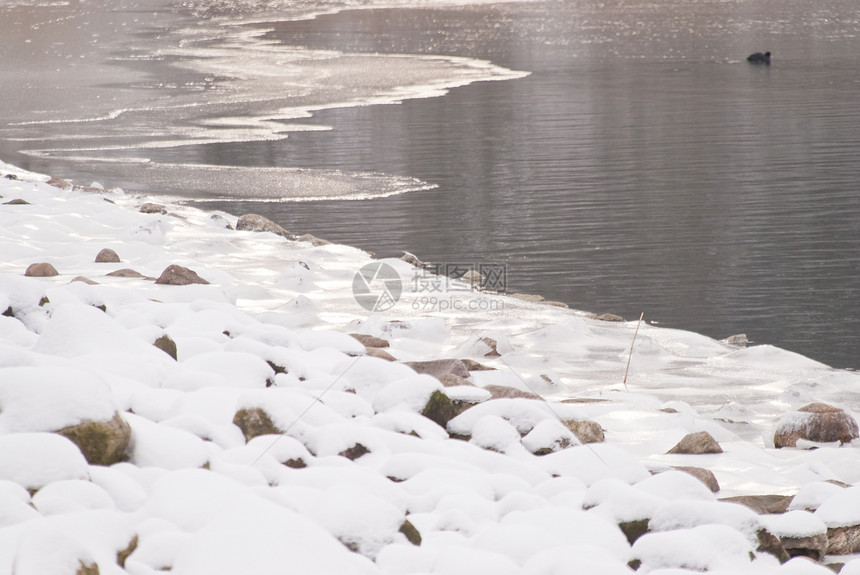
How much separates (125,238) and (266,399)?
5964 mm

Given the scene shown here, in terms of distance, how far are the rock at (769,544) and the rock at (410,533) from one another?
4.64 ft

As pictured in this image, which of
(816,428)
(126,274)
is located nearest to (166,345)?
(126,274)

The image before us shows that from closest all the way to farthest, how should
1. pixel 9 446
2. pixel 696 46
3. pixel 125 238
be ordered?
pixel 9 446
pixel 125 238
pixel 696 46

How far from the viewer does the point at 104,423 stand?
335 cm

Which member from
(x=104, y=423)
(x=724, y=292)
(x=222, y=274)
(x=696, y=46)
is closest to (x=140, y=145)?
(x=222, y=274)

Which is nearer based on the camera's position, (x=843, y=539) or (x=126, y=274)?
(x=843, y=539)

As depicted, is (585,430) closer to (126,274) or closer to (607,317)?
(607,317)

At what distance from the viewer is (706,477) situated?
4465 millimetres

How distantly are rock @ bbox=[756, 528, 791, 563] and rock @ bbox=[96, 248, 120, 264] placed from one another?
646 centimetres

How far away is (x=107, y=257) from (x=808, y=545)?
21.6ft

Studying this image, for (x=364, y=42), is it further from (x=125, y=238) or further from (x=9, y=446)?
(x=9, y=446)

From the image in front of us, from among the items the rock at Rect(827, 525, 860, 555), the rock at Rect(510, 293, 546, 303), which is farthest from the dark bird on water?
the rock at Rect(827, 525, 860, 555)

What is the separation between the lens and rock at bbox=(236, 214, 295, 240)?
1109 cm

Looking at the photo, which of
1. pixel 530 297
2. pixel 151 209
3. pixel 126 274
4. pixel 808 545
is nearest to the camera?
pixel 808 545
